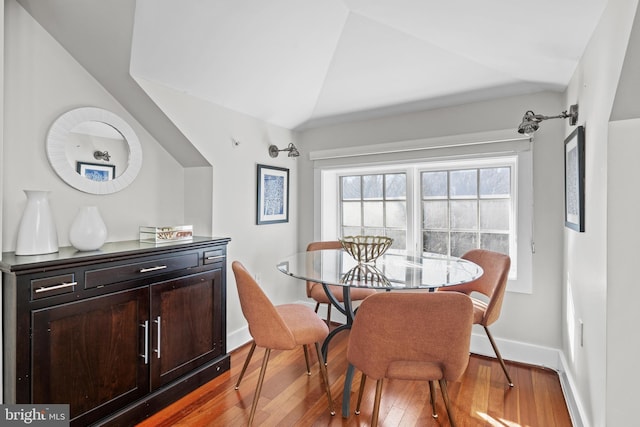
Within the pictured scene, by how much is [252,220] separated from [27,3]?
205cm

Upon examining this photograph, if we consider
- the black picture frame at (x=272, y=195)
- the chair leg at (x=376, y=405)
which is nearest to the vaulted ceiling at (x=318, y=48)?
the black picture frame at (x=272, y=195)

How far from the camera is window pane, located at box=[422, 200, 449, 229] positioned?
3.11 m

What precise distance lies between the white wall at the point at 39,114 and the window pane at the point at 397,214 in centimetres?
233

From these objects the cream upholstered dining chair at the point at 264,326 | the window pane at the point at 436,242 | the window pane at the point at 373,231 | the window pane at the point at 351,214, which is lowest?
the cream upholstered dining chair at the point at 264,326

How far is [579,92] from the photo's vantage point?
1.96m

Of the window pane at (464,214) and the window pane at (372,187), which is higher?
the window pane at (372,187)

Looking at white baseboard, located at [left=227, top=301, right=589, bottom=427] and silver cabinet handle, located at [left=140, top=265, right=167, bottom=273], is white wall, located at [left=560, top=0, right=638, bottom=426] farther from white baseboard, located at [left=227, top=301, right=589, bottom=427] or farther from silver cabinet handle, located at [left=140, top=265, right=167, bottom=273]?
silver cabinet handle, located at [left=140, top=265, right=167, bottom=273]

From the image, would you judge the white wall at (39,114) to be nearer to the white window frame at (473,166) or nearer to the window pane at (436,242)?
the white window frame at (473,166)

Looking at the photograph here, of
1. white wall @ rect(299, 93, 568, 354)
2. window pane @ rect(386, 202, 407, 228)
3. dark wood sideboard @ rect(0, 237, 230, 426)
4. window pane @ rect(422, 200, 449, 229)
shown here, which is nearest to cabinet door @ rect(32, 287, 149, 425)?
dark wood sideboard @ rect(0, 237, 230, 426)

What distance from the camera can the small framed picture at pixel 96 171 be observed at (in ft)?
6.98

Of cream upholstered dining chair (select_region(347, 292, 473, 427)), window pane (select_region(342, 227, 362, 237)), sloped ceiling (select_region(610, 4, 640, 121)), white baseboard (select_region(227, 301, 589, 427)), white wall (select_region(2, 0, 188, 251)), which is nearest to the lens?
Result: sloped ceiling (select_region(610, 4, 640, 121))

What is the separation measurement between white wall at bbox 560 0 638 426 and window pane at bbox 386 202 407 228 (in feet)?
4.93

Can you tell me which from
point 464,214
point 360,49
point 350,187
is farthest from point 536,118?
point 350,187

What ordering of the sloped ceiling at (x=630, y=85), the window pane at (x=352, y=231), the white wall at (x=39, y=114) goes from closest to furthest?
the sloped ceiling at (x=630, y=85)
the white wall at (x=39, y=114)
the window pane at (x=352, y=231)
